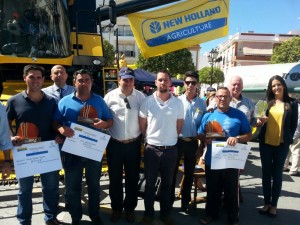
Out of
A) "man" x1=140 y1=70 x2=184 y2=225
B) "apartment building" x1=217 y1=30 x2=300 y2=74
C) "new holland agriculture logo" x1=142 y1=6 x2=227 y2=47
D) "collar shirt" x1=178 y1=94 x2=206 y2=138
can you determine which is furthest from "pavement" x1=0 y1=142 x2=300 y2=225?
"apartment building" x1=217 y1=30 x2=300 y2=74

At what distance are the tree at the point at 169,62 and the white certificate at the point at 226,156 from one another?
1392 inches

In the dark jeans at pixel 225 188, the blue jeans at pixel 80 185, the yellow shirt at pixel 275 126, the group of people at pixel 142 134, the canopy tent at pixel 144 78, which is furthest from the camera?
the canopy tent at pixel 144 78

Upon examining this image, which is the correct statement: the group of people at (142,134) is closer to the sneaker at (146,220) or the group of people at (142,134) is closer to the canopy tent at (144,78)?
the sneaker at (146,220)

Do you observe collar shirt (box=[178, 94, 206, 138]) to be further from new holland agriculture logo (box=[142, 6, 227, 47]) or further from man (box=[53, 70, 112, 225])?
new holland agriculture logo (box=[142, 6, 227, 47])

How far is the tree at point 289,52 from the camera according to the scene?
4180 cm

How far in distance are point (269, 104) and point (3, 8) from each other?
15.6 ft

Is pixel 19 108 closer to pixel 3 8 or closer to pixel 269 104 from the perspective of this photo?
pixel 3 8

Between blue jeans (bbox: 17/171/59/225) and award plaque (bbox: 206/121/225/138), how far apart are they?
1.99 m

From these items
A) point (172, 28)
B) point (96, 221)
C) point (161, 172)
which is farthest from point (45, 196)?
point (172, 28)

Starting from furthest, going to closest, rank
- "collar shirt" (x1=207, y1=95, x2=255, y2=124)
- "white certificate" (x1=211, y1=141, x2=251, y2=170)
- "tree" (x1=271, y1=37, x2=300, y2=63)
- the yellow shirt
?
1. "tree" (x1=271, y1=37, x2=300, y2=63)
2. "collar shirt" (x1=207, y1=95, x2=255, y2=124)
3. the yellow shirt
4. "white certificate" (x1=211, y1=141, x2=251, y2=170)

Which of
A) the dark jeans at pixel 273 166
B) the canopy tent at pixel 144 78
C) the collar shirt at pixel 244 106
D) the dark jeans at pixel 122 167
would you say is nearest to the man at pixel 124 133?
the dark jeans at pixel 122 167

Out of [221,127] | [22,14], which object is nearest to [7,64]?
[22,14]

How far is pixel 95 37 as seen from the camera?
7.08 metres

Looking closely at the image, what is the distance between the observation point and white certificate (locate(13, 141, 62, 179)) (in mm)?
3459
